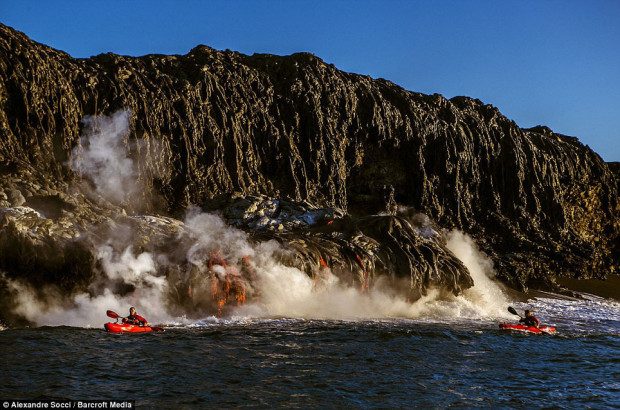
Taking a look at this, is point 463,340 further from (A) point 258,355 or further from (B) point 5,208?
(B) point 5,208

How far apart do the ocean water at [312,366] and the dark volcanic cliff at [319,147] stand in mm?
14040

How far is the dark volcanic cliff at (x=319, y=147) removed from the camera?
46.4 m

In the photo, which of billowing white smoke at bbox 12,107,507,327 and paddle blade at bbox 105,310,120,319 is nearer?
paddle blade at bbox 105,310,120,319

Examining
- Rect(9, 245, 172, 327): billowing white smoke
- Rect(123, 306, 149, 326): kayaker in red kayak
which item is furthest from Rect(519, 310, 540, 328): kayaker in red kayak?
Rect(123, 306, 149, 326): kayaker in red kayak

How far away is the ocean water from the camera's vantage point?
72.4ft

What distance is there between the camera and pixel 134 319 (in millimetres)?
33188

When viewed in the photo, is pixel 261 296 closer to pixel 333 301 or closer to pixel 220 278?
pixel 220 278

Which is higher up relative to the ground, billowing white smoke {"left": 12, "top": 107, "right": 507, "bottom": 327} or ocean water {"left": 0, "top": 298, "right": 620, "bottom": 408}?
billowing white smoke {"left": 12, "top": 107, "right": 507, "bottom": 327}

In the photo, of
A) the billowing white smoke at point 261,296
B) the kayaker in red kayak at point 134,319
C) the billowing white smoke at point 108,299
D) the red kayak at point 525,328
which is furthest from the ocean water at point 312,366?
the billowing white smoke at point 261,296

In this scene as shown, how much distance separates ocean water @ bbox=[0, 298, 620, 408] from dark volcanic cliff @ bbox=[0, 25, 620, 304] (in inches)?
553

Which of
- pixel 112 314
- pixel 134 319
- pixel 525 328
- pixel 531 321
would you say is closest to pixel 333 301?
pixel 525 328

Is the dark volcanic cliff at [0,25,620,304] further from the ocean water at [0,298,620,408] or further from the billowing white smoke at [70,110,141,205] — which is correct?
the ocean water at [0,298,620,408]

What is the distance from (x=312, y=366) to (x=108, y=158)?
28333 mm

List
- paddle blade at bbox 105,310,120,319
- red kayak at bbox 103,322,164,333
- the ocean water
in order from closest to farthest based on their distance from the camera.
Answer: the ocean water → red kayak at bbox 103,322,164,333 → paddle blade at bbox 105,310,120,319
